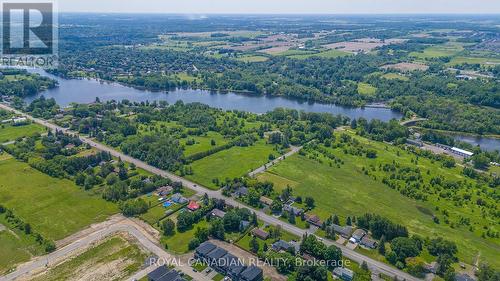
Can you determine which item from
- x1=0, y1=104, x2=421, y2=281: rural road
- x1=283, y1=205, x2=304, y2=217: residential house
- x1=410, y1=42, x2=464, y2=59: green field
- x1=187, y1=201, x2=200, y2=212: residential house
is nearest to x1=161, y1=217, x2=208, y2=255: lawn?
x1=187, y1=201, x2=200, y2=212: residential house

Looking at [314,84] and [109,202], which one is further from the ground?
[314,84]

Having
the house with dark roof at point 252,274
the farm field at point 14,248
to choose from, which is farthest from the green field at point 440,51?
the farm field at point 14,248

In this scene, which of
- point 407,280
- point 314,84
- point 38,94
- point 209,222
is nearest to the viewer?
point 407,280

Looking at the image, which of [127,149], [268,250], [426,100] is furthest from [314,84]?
[268,250]

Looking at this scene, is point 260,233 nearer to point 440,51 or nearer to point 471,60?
point 471,60

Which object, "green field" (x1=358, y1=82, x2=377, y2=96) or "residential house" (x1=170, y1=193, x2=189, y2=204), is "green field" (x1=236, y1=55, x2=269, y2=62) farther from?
"residential house" (x1=170, y1=193, x2=189, y2=204)

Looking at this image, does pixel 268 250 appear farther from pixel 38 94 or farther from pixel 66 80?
pixel 66 80

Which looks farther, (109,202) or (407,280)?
(109,202)
